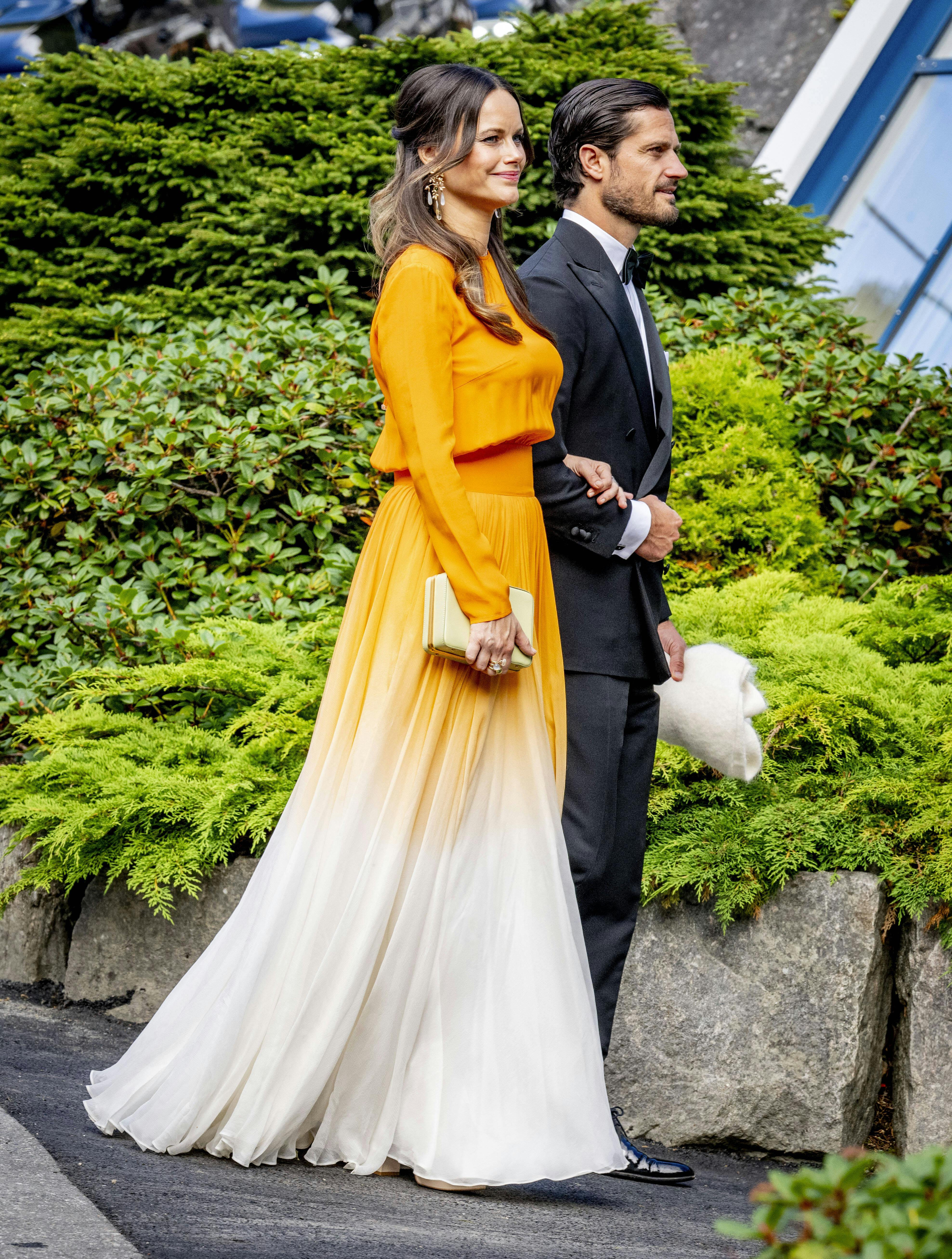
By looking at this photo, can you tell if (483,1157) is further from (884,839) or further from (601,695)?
(884,839)

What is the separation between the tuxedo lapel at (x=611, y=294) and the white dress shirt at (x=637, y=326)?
0.6 inches

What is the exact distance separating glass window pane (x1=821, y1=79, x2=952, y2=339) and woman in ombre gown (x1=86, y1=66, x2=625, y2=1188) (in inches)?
278

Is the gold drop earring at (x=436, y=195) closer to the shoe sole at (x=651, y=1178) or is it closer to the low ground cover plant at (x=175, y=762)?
the low ground cover plant at (x=175, y=762)

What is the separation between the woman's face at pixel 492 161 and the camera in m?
2.45

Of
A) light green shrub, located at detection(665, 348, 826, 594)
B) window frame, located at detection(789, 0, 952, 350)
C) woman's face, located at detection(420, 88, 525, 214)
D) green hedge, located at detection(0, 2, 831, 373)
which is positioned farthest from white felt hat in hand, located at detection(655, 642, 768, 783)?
window frame, located at detection(789, 0, 952, 350)

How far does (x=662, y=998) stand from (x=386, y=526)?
1511mm

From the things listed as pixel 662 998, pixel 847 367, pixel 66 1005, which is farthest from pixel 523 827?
pixel 847 367

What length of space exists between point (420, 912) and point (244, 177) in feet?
17.3

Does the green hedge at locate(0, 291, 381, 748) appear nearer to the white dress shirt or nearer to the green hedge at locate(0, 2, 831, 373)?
the green hedge at locate(0, 2, 831, 373)

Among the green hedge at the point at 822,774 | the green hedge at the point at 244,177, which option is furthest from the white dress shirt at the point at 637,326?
the green hedge at the point at 244,177

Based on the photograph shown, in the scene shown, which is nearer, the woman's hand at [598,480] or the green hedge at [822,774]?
the woman's hand at [598,480]

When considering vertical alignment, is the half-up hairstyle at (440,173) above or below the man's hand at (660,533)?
above

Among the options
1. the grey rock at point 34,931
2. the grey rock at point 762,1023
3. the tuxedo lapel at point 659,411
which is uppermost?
the tuxedo lapel at point 659,411

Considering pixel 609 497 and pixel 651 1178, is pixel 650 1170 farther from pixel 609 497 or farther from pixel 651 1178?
pixel 609 497
